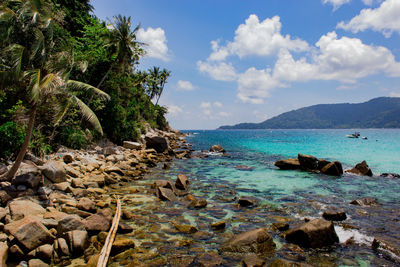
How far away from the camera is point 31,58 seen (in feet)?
26.9

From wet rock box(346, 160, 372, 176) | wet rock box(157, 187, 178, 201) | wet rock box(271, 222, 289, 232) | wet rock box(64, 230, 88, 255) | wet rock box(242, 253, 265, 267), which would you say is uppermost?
wet rock box(64, 230, 88, 255)

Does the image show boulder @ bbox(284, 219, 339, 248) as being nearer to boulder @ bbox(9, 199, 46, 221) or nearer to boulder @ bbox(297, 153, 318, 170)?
boulder @ bbox(9, 199, 46, 221)

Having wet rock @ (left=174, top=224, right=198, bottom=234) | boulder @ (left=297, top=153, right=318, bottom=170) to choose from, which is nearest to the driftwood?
wet rock @ (left=174, top=224, right=198, bottom=234)

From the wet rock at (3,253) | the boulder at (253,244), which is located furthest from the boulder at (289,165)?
the wet rock at (3,253)

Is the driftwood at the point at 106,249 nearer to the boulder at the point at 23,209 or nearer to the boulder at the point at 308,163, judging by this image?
the boulder at the point at 23,209

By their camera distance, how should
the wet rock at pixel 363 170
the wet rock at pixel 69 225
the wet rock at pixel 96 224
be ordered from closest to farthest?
1. the wet rock at pixel 69 225
2. the wet rock at pixel 96 224
3. the wet rock at pixel 363 170

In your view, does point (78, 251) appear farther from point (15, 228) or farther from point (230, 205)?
point (230, 205)

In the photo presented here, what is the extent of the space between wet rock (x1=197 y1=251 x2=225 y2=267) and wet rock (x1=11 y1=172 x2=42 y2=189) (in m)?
7.01

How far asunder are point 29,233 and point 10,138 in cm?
693

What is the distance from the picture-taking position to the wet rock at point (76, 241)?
546 cm

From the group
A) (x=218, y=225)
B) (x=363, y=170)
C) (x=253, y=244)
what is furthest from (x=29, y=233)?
(x=363, y=170)

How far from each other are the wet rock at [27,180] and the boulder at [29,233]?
9.75ft

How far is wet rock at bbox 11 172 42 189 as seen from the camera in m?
7.91

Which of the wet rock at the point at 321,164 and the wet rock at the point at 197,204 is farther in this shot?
the wet rock at the point at 321,164
